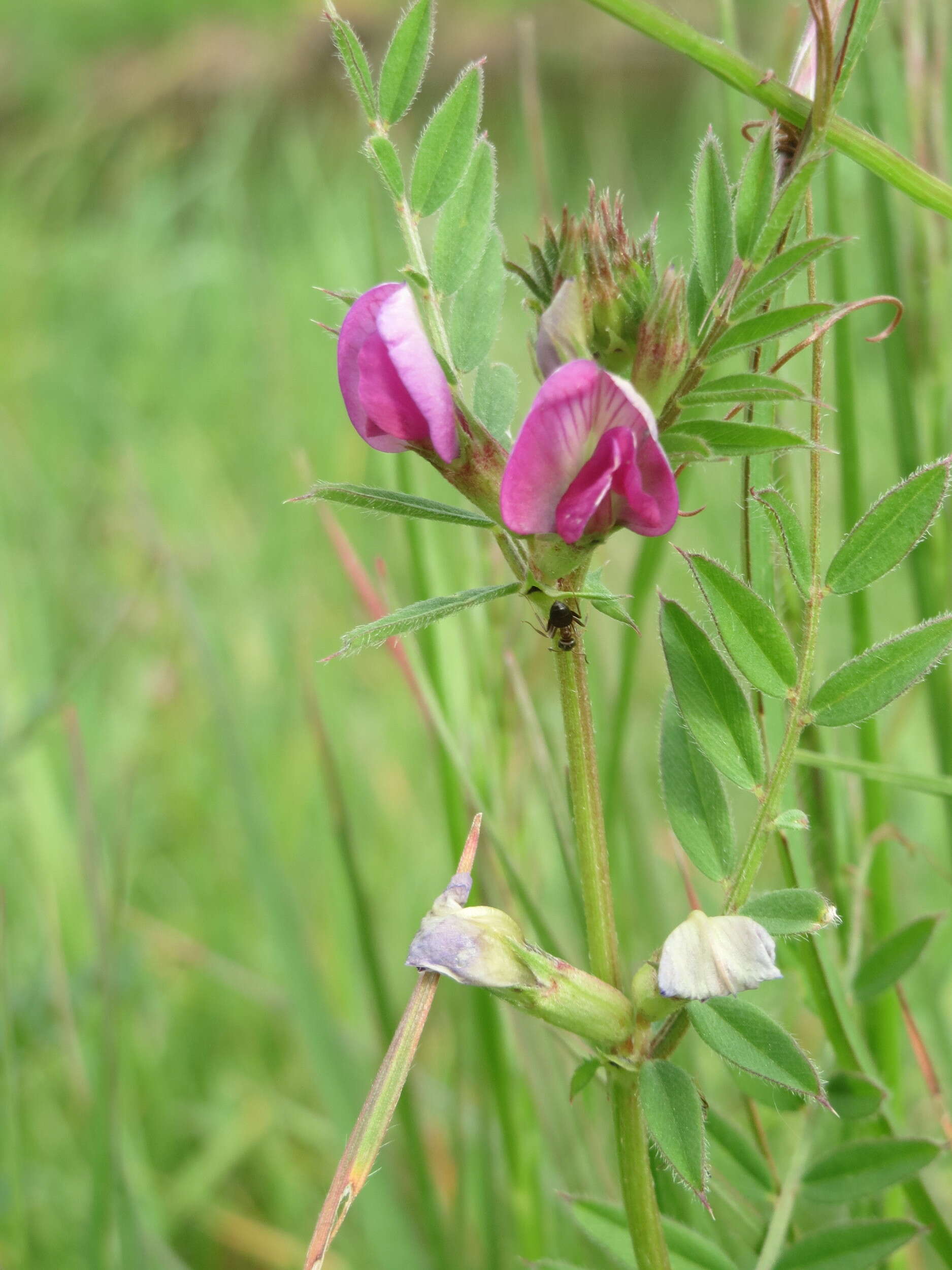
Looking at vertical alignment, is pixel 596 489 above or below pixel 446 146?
below

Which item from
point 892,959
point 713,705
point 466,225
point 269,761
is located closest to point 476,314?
point 466,225

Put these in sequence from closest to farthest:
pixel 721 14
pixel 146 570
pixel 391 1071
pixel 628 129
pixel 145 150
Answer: pixel 391 1071 < pixel 721 14 < pixel 146 570 < pixel 145 150 < pixel 628 129

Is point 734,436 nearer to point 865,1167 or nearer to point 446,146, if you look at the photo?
point 446,146

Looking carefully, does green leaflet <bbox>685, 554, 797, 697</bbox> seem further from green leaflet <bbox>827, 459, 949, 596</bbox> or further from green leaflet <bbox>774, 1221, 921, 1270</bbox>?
green leaflet <bbox>774, 1221, 921, 1270</bbox>

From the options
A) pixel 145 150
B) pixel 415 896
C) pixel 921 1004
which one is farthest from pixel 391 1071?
pixel 145 150

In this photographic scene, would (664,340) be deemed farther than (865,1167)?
No

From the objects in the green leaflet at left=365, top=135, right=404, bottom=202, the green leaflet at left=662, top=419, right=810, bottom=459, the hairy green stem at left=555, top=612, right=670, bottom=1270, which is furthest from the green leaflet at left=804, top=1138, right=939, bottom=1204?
the green leaflet at left=365, top=135, right=404, bottom=202

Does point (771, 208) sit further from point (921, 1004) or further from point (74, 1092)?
point (74, 1092)
